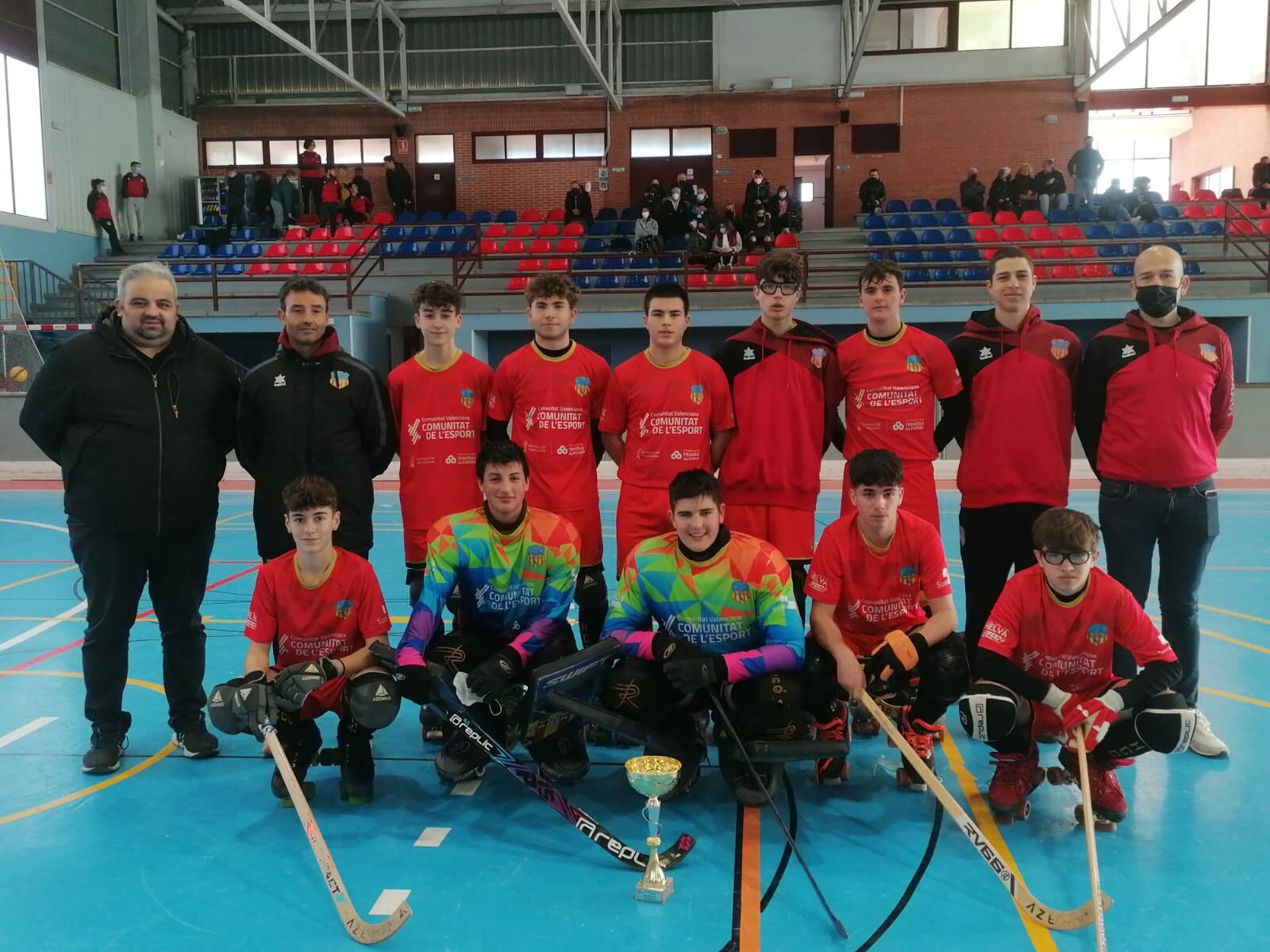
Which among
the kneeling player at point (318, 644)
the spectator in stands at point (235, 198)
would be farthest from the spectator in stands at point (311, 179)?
the kneeling player at point (318, 644)

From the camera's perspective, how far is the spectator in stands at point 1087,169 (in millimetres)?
21734

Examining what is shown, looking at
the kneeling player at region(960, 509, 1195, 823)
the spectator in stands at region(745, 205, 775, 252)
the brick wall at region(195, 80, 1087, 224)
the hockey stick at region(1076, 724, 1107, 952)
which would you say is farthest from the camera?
the brick wall at region(195, 80, 1087, 224)

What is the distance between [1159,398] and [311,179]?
23.5 meters

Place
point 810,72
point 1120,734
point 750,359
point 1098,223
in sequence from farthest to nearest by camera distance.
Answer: point 810,72 → point 1098,223 → point 750,359 → point 1120,734

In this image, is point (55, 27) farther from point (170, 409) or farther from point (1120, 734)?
point (1120, 734)

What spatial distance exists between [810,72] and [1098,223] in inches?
303

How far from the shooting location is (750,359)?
4.70 m

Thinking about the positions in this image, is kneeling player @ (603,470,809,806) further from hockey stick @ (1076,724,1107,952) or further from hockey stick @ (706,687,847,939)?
hockey stick @ (1076,724,1107,952)

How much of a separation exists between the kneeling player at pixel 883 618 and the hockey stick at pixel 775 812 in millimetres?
390

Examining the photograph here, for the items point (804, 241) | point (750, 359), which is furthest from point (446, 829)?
point (804, 241)

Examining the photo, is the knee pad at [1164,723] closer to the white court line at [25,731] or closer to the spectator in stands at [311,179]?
the white court line at [25,731]

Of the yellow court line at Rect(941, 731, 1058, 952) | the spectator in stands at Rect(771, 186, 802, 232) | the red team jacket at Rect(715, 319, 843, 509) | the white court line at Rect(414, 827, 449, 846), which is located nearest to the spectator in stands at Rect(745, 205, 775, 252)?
the spectator in stands at Rect(771, 186, 802, 232)

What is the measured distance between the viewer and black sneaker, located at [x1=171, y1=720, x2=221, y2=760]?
4.52 m

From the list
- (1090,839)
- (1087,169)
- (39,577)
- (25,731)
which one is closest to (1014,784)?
(1090,839)
